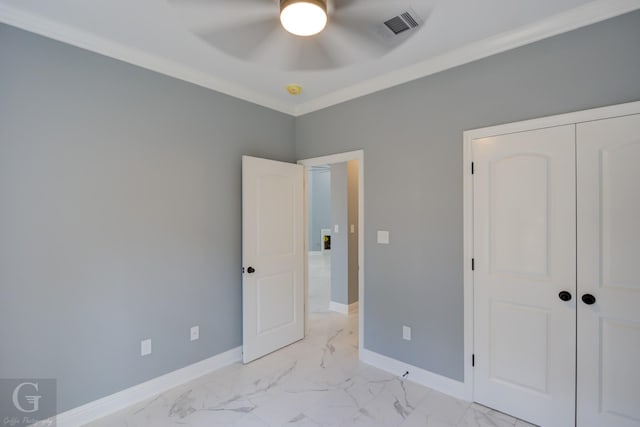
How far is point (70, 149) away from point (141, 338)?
150cm

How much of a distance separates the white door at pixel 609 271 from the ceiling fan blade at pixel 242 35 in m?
1.97

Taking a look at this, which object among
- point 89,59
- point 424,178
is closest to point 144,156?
point 89,59

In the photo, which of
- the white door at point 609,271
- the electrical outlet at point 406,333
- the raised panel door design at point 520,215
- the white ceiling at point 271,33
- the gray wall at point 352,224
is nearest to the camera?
the white ceiling at point 271,33

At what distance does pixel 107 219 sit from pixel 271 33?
5.84 feet

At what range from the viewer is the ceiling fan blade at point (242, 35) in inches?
57.1

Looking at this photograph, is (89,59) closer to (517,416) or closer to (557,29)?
(557,29)

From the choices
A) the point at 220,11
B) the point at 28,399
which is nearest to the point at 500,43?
the point at 220,11

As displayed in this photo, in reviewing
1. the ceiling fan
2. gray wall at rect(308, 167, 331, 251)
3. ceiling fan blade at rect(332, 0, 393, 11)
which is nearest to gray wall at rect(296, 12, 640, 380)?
the ceiling fan

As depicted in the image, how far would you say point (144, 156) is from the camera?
2.43 metres

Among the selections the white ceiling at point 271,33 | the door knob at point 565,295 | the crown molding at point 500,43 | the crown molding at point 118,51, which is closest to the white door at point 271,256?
the crown molding at point 118,51

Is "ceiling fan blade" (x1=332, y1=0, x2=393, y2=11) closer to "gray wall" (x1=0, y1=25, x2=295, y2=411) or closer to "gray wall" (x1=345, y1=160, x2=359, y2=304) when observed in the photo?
"gray wall" (x1=0, y1=25, x2=295, y2=411)

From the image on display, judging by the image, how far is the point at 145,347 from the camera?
7.98 ft

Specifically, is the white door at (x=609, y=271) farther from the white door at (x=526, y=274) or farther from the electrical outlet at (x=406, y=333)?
the electrical outlet at (x=406, y=333)

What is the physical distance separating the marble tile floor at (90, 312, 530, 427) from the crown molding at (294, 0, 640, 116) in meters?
2.63
